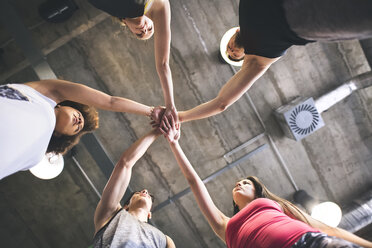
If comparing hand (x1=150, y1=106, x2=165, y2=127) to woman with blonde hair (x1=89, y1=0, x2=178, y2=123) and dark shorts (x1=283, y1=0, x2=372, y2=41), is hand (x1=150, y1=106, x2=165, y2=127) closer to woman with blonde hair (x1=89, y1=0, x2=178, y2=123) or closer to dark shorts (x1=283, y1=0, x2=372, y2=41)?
woman with blonde hair (x1=89, y1=0, x2=178, y2=123)

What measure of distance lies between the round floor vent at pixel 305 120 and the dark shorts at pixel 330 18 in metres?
2.61

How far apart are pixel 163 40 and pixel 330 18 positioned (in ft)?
6.88

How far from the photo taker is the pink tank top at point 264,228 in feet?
5.62

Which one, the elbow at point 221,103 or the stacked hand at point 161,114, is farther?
the stacked hand at point 161,114

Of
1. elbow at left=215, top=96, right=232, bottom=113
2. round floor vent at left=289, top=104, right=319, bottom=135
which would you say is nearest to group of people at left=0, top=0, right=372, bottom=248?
elbow at left=215, top=96, right=232, bottom=113

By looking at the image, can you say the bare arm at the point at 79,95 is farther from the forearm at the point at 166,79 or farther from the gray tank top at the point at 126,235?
the gray tank top at the point at 126,235

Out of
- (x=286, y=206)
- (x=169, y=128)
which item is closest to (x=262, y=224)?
(x=286, y=206)

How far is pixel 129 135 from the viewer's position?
12.5ft

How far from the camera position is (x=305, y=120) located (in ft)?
11.4

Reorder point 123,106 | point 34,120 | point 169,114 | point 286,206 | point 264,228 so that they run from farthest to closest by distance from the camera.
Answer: point 169,114
point 123,106
point 286,206
point 264,228
point 34,120

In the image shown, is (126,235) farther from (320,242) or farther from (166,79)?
(166,79)

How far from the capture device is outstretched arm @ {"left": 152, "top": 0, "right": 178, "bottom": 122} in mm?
2566

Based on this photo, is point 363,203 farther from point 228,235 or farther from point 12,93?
point 12,93

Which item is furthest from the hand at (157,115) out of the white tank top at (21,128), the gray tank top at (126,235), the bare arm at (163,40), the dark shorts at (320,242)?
the dark shorts at (320,242)
